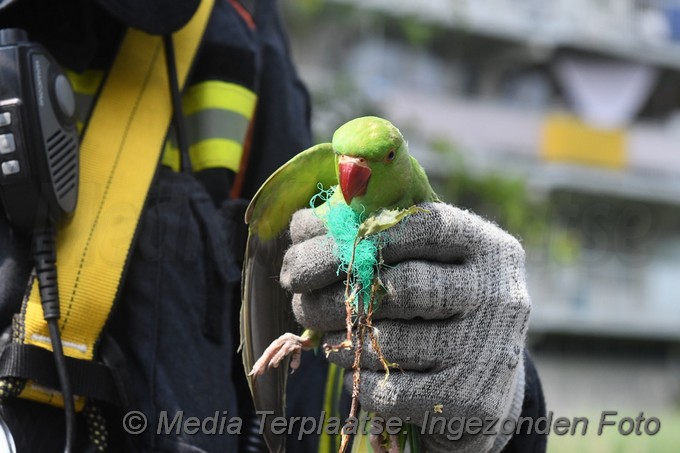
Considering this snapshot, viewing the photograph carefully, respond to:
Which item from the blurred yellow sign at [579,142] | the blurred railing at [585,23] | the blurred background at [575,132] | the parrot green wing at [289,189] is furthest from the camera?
the blurred yellow sign at [579,142]

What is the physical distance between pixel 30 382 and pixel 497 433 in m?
0.80

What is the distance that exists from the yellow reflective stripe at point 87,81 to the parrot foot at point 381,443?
2.85 feet

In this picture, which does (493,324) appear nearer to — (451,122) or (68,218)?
(68,218)

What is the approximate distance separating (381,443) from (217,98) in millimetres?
808

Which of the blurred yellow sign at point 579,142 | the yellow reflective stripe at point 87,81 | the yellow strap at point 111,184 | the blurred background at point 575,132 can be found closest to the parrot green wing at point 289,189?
the yellow strap at point 111,184

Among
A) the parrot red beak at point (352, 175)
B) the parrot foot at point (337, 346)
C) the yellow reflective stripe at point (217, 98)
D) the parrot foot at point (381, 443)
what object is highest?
the parrot red beak at point (352, 175)

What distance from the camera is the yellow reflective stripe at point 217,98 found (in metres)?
1.75

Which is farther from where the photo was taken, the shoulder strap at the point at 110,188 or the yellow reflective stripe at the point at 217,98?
the yellow reflective stripe at the point at 217,98

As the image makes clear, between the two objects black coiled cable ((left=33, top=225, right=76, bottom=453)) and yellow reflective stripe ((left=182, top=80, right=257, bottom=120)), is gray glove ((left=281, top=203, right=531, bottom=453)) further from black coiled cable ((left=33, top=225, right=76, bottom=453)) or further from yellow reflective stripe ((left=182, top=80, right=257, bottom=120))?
yellow reflective stripe ((left=182, top=80, right=257, bottom=120))

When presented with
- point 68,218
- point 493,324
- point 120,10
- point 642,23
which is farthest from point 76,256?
point 642,23

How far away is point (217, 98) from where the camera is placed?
175 centimetres

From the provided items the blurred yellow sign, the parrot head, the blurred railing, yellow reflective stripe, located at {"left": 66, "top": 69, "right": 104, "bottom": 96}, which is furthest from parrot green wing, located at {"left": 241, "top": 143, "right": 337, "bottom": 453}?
the blurred yellow sign

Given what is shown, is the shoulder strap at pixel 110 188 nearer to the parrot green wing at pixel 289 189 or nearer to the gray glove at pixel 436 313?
the parrot green wing at pixel 289 189

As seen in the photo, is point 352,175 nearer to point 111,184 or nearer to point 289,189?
point 289,189
